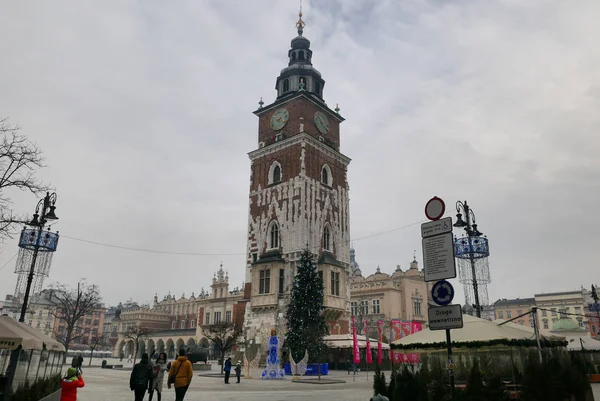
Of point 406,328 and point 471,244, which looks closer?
point 471,244

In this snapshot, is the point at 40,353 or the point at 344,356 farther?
the point at 344,356

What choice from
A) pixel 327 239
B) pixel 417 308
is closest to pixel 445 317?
pixel 327 239

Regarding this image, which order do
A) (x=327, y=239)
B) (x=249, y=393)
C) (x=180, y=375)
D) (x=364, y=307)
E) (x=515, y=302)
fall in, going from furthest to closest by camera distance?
(x=515, y=302)
(x=364, y=307)
(x=327, y=239)
(x=249, y=393)
(x=180, y=375)

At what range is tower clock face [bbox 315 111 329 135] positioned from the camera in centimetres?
4575

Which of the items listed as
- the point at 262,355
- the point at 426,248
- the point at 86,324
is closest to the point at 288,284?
the point at 262,355

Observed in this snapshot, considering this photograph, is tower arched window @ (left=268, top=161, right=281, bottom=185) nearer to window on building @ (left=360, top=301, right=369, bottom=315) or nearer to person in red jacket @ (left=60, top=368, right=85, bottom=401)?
window on building @ (left=360, top=301, right=369, bottom=315)

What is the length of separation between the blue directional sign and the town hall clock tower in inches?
1228

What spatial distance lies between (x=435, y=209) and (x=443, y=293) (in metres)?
1.67

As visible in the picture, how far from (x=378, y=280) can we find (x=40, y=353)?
54.9 metres

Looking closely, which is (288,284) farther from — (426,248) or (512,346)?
(426,248)

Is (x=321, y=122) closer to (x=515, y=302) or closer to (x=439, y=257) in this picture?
(x=439, y=257)

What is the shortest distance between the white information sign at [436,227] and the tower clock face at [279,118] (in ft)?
122

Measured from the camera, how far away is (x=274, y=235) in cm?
4250

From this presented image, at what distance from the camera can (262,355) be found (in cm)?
3862
